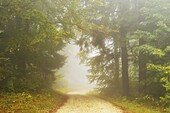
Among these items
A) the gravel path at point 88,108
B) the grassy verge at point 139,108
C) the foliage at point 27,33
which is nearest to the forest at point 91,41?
the foliage at point 27,33

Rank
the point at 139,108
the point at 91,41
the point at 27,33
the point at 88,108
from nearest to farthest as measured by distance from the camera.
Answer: the point at 88,108
the point at 139,108
the point at 27,33
the point at 91,41

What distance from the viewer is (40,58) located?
21.1 m

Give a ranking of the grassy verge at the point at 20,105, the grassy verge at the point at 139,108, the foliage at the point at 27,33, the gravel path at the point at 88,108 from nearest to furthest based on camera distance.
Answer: the grassy verge at the point at 20,105, the foliage at the point at 27,33, the gravel path at the point at 88,108, the grassy verge at the point at 139,108

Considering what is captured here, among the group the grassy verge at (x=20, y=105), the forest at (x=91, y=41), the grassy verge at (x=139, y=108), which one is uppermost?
the forest at (x=91, y=41)

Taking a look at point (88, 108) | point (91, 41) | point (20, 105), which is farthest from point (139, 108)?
point (91, 41)

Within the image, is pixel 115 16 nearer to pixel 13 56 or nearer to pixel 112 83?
pixel 112 83

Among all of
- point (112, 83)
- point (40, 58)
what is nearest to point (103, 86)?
point (112, 83)

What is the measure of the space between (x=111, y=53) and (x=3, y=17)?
1161 cm

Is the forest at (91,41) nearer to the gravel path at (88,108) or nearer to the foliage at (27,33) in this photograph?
the foliage at (27,33)

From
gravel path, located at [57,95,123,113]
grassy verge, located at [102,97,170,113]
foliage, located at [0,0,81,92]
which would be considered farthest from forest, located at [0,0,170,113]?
gravel path, located at [57,95,123,113]

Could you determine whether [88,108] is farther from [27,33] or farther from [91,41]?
[91,41]

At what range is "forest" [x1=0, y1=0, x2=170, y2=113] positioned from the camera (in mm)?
13539

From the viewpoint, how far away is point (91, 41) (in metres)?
21.7

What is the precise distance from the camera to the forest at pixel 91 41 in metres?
13.5
